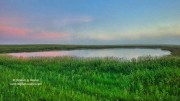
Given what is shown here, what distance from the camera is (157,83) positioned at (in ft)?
49.7

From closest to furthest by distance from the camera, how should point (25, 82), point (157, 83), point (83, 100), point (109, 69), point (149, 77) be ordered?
point (83, 100) < point (25, 82) < point (157, 83) < point (149, 77) < point (109, 69)

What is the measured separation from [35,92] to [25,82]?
2.34 m

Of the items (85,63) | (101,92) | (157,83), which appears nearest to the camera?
(101,92)

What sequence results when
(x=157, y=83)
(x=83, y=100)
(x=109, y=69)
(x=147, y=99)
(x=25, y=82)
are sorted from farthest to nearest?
(x=109, y=69) → (x=157, y=83) → (x=25, y=82) → (x=147, y=99) → (x=83, y=100)

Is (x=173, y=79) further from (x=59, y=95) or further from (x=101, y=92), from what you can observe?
(x=59, y=95)

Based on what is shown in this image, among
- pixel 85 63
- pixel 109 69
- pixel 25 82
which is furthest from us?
pixel 85 63

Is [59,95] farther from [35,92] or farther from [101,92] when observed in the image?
[101,92]

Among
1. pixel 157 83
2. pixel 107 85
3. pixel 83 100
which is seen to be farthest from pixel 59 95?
pixel 157 83

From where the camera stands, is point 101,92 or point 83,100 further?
point 101,92

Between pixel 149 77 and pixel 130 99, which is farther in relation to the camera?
pixel 149 77

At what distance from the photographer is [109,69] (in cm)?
2178

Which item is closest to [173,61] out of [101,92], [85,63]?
[85,63]

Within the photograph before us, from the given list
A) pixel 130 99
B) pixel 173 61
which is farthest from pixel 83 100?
pixel 173 61

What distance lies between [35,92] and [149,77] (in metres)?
6.60
